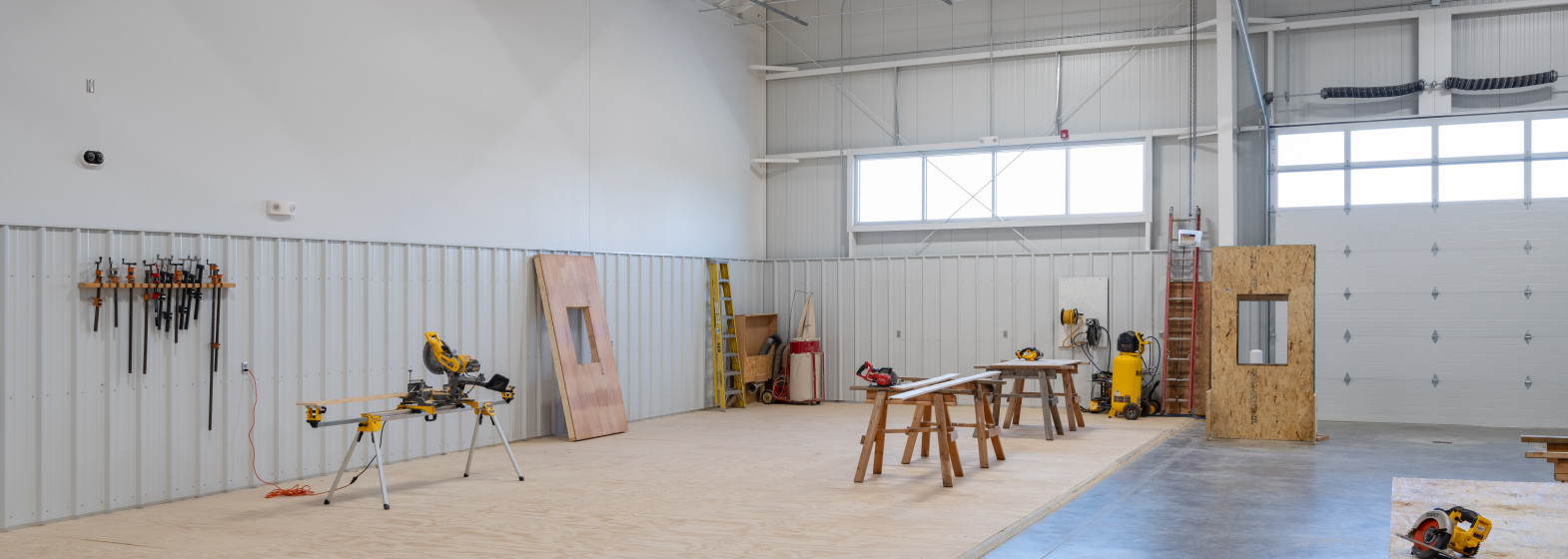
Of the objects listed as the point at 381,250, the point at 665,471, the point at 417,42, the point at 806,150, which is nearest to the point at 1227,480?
the point at 665,471

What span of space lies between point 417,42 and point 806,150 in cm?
770

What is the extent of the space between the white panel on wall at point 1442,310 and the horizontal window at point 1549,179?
0.44 ft

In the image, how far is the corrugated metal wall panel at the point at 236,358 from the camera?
7422 mm

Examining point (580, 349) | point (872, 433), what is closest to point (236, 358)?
point (580, 349)

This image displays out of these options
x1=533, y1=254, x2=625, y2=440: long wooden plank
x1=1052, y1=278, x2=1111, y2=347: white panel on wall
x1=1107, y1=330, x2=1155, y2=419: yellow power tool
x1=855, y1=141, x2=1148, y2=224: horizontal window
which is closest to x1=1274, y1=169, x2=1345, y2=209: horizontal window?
x1=855, y1=141, x2=1148, y2=224: horizontal window

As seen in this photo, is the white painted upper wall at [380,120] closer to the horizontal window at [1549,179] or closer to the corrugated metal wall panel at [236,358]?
the corrugated metal wall panel at [236,358]

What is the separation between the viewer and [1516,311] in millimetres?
13055

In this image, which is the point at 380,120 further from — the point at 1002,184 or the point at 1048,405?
the point at 1002,184

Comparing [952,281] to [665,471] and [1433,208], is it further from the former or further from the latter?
[665,471]

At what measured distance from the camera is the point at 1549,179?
12.9 metres

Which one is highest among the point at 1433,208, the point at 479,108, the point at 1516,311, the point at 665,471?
the point at 479,108

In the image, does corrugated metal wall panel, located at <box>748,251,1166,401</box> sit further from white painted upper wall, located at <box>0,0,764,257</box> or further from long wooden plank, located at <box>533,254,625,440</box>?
long wooden plank, located at <box>533,254,625,440</box>

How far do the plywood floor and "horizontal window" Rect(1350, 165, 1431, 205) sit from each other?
526 centimetres

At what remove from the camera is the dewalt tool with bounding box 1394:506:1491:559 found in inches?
192
